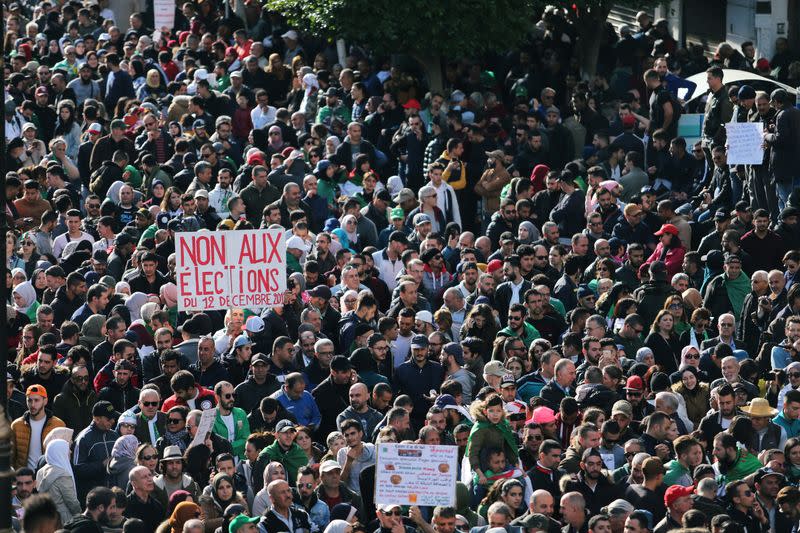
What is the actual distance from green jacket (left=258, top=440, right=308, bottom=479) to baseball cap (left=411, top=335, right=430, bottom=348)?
2659mm

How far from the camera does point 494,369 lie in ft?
56.7

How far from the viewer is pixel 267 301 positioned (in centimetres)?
1798

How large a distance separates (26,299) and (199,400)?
165 inches

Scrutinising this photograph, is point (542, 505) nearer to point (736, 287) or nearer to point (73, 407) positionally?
point (73, 407)

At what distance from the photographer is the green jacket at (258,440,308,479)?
50.4 ft

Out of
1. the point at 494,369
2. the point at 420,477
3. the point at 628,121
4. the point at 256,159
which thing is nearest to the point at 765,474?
the point at 494,369

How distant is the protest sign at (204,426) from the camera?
50.3 feet

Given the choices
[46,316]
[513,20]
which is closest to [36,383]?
[46,316]

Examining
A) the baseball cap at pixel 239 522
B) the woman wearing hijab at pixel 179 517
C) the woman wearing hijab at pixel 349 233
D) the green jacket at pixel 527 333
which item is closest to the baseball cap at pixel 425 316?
the green jacket at pixel 527 333

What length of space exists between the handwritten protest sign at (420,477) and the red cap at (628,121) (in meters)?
11.1

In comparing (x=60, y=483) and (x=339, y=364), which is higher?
(x=339, y=364)

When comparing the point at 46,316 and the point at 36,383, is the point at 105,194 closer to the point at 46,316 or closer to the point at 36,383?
the point at 46,316

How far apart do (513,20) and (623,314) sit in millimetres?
8165

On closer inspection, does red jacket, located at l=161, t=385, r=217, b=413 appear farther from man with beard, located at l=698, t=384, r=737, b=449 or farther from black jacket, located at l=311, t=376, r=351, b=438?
man with beard, located at l=698, t=384, r=737, b=449
